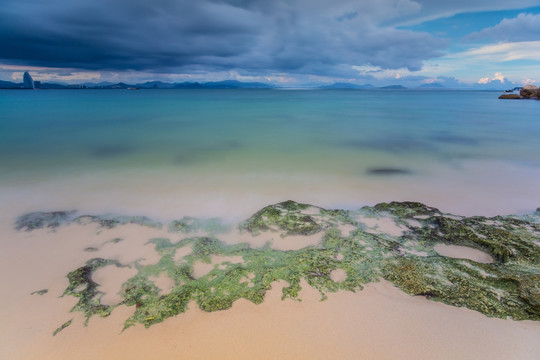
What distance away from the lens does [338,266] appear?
13.7ft

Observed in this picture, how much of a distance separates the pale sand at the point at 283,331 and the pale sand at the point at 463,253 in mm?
1298

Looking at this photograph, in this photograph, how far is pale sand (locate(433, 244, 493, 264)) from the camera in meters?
4.43

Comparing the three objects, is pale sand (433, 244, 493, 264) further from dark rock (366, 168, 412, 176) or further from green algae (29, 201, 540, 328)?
dark rock (366, 168, 412, 176)

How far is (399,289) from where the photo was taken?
3.75 m

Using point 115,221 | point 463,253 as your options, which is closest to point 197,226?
point 115,221

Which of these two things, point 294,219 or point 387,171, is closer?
point 294,219

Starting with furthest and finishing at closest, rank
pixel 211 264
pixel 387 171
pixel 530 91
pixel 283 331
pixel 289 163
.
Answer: pixel 530 91 → pixel 289 163 → pixel 387 171 → pixel 211 264 → pixel 283 331

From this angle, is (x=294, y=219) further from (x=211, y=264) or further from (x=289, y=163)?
(x=289, y=163)

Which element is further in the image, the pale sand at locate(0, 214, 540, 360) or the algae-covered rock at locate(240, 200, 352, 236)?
the algae-covered rock at locate(240, 200, 352, 236)

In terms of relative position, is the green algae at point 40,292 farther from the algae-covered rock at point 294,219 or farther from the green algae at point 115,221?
the algae-covered rock at point 294,219

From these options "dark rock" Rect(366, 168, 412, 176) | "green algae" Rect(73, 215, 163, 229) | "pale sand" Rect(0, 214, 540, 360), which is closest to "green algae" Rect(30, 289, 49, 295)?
"pale sand" Rect(0, 214, 540, 360)

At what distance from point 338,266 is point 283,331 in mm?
1405

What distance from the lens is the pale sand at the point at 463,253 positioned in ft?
14.5

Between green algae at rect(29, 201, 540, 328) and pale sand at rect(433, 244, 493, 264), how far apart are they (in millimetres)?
90
